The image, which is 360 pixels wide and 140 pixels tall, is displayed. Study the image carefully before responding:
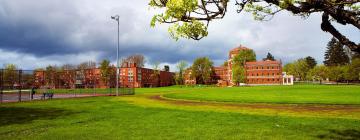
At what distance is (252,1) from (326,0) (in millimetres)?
1679

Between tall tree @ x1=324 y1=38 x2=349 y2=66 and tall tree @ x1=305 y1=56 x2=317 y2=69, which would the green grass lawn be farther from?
tall tree @ x1=305 y1=56 x2=317 y2=69

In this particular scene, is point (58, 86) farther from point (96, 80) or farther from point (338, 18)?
point (338, 18)

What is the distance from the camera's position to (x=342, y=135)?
12.0 m

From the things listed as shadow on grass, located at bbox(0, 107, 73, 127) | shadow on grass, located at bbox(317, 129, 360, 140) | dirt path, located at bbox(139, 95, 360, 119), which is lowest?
dirt path, located at bbox(139, 95, 360, 119)

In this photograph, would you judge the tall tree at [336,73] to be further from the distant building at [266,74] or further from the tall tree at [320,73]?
the distant building at [266,74]

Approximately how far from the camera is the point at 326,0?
6672 mm

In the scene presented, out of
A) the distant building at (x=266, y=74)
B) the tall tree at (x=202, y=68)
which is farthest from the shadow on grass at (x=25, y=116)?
the tall tree at (x=202, y=68)

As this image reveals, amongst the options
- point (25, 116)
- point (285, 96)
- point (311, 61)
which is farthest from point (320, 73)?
point (25, 116)

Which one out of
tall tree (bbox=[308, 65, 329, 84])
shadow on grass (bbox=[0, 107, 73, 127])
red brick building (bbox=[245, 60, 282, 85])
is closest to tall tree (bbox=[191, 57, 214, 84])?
red brick building (bbox=[245, 60, 282, 85])

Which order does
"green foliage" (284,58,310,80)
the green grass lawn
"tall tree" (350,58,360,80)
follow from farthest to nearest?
1. "green foliage" (284,58,310,80)
2. "tall tree" (350,58,360,80)
3. the green grass lawn

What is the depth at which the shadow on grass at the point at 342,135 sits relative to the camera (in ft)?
37.7

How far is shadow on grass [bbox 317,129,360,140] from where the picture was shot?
11478 mm

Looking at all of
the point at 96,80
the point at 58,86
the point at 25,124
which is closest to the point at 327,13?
the point at 25,124

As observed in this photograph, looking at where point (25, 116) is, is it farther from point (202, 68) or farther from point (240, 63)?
point (202, 68)
